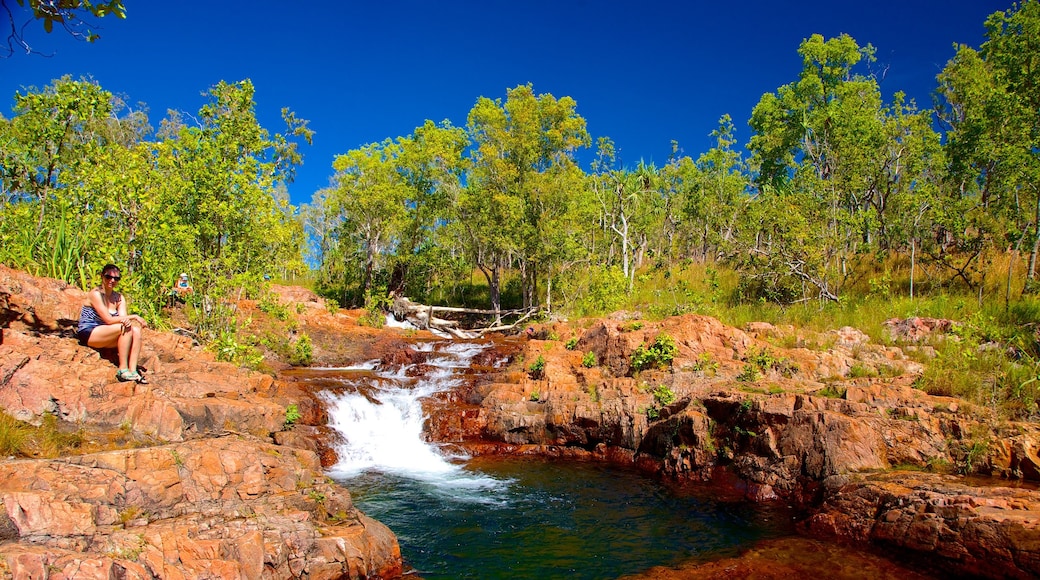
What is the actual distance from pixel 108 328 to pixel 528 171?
74.6 ft

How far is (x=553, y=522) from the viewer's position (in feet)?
28.2

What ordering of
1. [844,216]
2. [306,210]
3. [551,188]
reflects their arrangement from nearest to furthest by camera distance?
1. [844,216]
2. [551,188]
3. [306,210]

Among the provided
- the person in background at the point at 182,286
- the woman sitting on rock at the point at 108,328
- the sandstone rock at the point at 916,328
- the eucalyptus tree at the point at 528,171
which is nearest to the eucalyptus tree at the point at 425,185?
the eucalyptus tree at the point at 528,171

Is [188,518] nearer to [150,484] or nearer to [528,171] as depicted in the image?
[150,484]

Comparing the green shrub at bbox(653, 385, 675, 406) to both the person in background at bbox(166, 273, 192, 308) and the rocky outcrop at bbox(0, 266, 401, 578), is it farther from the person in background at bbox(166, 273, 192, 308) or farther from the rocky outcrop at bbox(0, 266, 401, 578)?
the person in background at bbox(166, 273, 192, 308)

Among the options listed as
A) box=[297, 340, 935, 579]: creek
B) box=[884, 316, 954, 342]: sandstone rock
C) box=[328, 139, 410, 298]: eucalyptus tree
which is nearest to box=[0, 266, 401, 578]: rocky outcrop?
box=[297, 340, 935, 579]: creek

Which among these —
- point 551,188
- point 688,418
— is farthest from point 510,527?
point 551,188

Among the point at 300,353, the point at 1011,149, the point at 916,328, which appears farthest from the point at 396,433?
the point at 1011,149

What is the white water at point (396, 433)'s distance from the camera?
11.1 metres

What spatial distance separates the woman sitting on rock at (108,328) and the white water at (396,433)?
4614 millimetres

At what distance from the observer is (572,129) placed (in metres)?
28.2

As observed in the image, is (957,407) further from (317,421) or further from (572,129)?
(572,129)

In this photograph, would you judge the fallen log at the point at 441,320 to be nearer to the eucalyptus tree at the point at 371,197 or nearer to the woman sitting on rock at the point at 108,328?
the eucalyptus tree at the point at 371,197

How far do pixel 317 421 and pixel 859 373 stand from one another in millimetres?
11614
